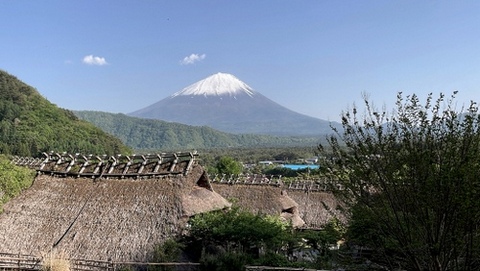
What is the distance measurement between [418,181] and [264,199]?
1406 cm

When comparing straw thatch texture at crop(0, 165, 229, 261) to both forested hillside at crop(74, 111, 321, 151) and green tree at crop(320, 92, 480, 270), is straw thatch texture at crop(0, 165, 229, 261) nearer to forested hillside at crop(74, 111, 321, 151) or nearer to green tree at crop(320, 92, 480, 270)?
green tree at crop(320, 92, 480, 270)

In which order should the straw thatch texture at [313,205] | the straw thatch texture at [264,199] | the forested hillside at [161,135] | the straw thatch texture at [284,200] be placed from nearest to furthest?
the straw thatch texture at [264,199]
the straw thatch texture at [284,200]
the straw thatch texture at [313,205]
the forested hillside at [161,135]

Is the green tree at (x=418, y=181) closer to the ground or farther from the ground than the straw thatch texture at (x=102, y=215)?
farther from the ground

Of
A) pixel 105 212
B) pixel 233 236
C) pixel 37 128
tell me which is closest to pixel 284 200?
pixel 233 236

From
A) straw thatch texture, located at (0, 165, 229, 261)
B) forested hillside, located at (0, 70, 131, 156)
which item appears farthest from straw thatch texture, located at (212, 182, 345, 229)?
forested hillside, located at (0, 70, 131, 156)

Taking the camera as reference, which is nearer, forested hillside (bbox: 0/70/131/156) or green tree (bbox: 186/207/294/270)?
green tree (bbox: 186/207/294/270)

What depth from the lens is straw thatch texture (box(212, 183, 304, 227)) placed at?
19188 millimetres

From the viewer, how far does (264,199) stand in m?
19.5

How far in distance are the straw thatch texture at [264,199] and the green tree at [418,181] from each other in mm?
12830

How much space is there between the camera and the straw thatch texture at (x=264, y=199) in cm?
1919

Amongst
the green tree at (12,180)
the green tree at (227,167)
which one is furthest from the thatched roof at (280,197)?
the green tree at (227,167)

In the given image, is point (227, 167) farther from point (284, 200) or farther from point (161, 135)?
point (161, 135)

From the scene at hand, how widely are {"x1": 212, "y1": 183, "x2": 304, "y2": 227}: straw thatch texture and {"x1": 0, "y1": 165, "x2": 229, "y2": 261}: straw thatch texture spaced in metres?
6.06

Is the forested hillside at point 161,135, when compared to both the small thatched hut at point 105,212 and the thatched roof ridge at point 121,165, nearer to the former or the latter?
the thatched roof ridge at point 121,165
